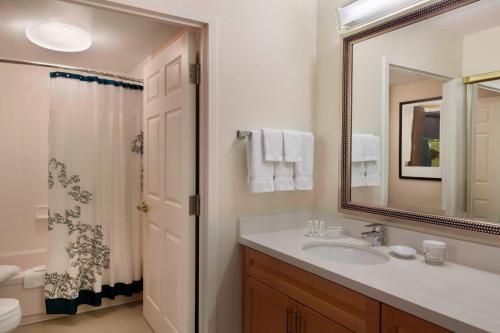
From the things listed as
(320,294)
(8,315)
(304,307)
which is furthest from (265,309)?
(8,315)

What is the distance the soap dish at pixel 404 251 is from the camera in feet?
4.54

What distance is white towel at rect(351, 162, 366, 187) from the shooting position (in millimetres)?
1786

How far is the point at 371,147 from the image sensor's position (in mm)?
1753

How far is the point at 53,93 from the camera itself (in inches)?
101

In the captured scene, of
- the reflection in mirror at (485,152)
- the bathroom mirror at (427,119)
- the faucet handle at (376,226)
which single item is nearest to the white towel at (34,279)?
the bathroom mirror at (427,119)

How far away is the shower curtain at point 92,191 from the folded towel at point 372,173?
6.44 feet

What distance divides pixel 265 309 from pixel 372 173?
34.9 inches

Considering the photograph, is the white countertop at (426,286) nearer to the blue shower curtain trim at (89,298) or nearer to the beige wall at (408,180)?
the beige wall at (408,180)

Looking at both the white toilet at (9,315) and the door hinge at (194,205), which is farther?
the white toilet at (9,315)

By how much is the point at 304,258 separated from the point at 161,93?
4.70 ft

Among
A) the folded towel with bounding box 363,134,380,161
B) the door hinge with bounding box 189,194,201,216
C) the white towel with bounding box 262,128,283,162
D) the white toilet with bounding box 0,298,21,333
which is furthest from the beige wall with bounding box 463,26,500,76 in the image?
the white toilet with bounding box 0,298,21,333

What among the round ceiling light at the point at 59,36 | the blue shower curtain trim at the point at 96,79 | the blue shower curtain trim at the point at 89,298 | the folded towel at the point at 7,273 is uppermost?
the round ceiling light at the point at 59,36

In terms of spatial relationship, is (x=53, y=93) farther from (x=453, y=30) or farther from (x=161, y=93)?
(x=453, y=30)

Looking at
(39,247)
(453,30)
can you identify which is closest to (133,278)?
(39,247)
